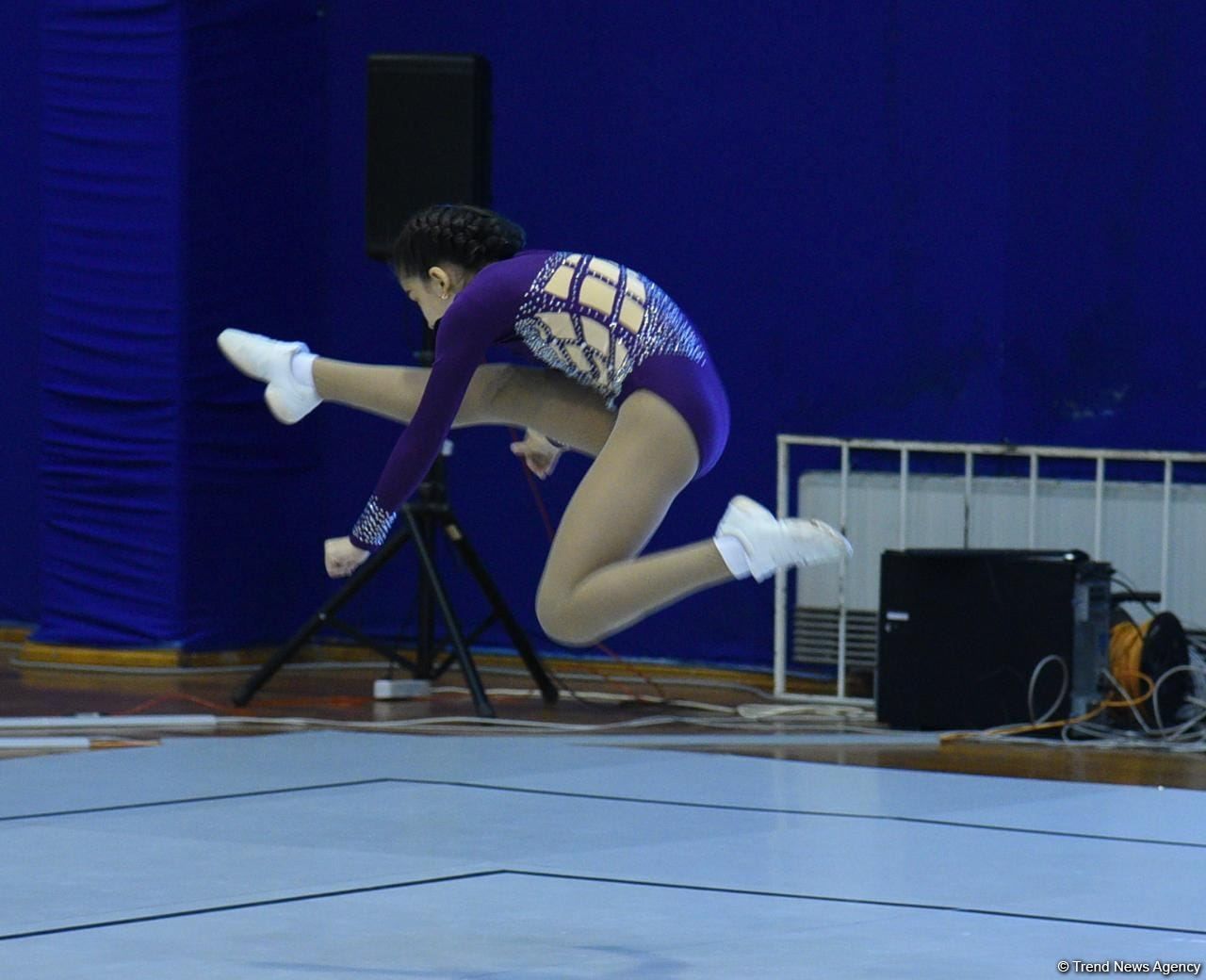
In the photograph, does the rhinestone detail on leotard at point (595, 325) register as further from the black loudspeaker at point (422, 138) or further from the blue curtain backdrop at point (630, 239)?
the blue curtain backdrop at point (630, 239)

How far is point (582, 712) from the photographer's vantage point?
6.20 metres

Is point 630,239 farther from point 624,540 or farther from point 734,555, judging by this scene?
point 734,555

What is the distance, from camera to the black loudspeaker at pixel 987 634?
18.7ft

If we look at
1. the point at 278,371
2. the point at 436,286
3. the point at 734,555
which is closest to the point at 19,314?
the point at 278,371

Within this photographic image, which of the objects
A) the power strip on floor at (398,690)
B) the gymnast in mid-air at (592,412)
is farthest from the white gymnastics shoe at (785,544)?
the power strip on floor at (398,690)

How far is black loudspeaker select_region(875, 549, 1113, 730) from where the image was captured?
225 inches

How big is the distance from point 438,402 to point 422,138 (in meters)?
2.78

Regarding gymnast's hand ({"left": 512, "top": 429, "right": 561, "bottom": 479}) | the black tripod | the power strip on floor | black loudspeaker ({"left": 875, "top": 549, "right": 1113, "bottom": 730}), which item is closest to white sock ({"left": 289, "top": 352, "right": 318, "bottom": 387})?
gymnast's hand ({"left": 512, "top": 429, "right": 561, "bottom": 479})

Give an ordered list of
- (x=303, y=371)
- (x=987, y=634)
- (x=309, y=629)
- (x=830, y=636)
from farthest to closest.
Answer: (x=830, y=636)
(x=309, y=629)
(x=987, y=634)
(x=303, y=371)

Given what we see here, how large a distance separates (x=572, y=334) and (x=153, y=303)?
376cm

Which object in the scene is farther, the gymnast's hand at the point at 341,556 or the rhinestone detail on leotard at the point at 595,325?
the rhinestone detail on leotard at the point at 595,325

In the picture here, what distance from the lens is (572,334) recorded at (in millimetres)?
3564

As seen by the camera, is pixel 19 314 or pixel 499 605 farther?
pixel 19 314

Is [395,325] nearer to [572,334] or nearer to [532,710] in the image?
[532,710]
